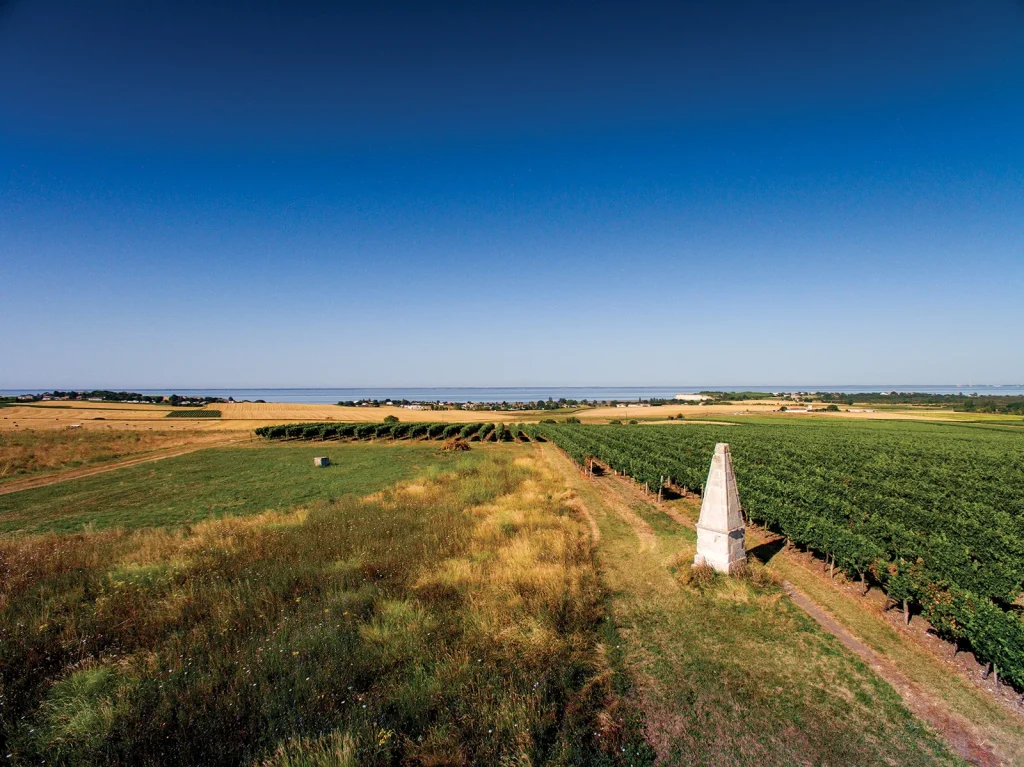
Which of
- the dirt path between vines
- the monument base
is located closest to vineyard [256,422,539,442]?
the dirt path between vines

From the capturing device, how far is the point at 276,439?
177 ft

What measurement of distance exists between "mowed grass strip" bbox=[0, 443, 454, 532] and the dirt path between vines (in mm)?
1426

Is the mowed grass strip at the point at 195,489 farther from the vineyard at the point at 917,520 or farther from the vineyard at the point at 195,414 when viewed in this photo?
the vineyard at the point at 195,414

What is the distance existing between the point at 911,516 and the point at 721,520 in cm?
932

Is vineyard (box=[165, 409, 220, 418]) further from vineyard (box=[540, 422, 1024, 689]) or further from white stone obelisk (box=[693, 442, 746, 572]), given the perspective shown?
white stone obelisk (box=[693, 442, 746, 572])

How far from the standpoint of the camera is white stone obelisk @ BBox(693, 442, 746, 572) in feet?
34.3

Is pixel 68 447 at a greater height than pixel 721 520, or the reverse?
pixel 721 520

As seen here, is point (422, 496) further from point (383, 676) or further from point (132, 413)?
point (132, 413)

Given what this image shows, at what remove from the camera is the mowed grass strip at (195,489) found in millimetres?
18800

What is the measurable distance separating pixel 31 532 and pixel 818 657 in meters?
28.2

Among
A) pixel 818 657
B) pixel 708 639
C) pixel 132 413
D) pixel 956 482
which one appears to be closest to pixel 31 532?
pixel 708 639

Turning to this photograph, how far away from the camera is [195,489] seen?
24656mm

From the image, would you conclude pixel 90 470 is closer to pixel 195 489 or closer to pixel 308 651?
pixel 195 489

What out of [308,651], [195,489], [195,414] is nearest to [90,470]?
[195,489]
